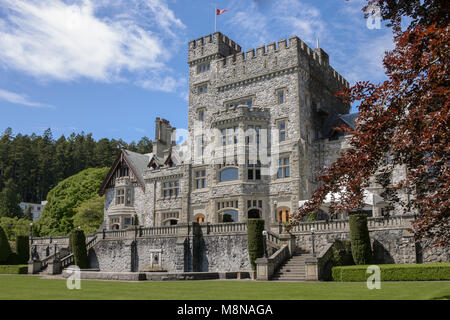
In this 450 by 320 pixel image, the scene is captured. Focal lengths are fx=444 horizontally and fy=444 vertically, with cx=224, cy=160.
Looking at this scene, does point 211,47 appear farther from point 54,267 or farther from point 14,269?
point 14,269

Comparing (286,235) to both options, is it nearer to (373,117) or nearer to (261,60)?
(261,60)

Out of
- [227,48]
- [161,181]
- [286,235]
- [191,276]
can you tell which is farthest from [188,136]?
[191,276]

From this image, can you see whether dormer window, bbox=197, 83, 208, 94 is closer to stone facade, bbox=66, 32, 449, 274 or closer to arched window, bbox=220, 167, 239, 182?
stone facade, bbox=66, 32, 449, 274

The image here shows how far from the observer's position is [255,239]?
27.0 meters

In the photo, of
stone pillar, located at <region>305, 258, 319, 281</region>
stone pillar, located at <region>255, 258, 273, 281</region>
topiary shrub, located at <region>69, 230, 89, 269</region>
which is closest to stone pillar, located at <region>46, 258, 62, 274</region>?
topiary shrub, located at <region>69, 230, 89, 269</region>

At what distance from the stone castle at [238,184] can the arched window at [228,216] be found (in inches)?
3.4

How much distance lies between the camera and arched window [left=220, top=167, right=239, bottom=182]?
36.2 metres

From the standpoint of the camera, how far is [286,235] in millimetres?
27875

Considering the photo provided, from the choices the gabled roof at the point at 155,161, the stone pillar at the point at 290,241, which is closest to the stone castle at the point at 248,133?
the gabled roof at the point at 155,161

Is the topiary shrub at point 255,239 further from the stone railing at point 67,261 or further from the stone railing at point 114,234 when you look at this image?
the stone railing at point 67,261

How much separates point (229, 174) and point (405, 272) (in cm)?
1867

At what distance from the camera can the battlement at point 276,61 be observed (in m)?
36.8

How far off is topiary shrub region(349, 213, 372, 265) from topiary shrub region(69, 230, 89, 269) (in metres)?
20.3

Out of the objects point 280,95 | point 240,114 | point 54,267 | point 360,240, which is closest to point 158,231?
point 54,267
